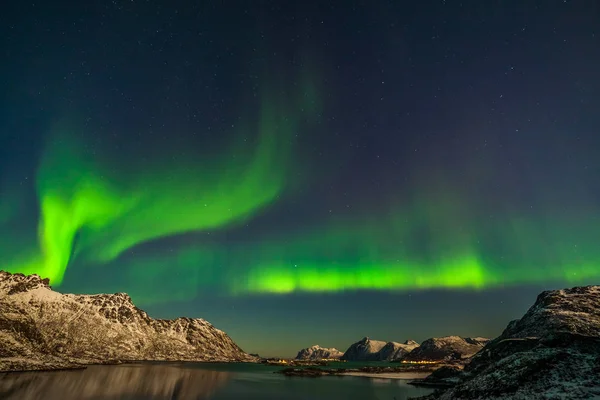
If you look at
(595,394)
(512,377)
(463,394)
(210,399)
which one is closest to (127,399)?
(210,399)

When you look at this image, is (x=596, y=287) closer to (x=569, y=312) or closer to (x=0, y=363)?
(x=569, y=312)

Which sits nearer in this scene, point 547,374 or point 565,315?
point 547,374

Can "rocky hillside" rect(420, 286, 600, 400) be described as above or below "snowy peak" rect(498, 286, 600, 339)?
below

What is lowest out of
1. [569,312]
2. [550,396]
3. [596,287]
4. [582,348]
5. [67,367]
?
[67,367]

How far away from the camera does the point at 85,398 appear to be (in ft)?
221

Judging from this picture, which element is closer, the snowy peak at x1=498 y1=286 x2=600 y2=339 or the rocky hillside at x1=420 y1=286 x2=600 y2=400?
the rocky hillside at x1=420 y1=286 x2=600 y2=400

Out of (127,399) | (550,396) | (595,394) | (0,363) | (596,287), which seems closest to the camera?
(595,394)

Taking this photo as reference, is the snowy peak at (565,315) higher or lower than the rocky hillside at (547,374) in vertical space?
higher

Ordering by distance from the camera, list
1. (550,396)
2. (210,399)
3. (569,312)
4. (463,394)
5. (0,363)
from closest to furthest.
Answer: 1. (550,396)
2. (463,394)
3. (210,399)
4. (569,312)
5. (0,363)

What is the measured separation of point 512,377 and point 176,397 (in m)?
63.9

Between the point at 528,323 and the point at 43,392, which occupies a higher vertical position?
the point at 528,323

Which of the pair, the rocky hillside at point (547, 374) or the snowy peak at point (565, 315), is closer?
the rocky hillside at point (547, 374)

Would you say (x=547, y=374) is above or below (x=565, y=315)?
below

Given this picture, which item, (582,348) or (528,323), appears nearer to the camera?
(582,348)
